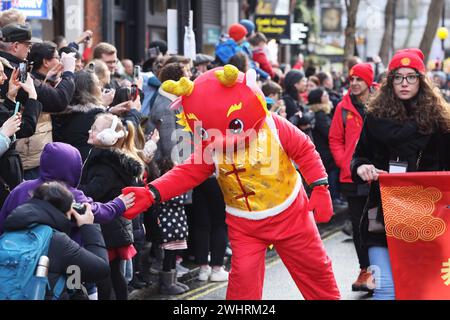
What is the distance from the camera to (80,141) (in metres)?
7.98

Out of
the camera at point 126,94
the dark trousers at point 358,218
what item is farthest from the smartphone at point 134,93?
the dark trousers at point 358,218

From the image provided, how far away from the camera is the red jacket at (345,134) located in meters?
9.57

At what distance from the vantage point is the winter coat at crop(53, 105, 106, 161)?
7.96 meters

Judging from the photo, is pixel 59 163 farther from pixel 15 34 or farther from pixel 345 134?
pixel 345 134

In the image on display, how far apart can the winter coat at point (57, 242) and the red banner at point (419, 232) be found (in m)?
1.86

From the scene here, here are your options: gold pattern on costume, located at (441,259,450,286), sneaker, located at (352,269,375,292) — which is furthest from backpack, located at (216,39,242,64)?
gold pattern on costume, located at (441,259,450,286)

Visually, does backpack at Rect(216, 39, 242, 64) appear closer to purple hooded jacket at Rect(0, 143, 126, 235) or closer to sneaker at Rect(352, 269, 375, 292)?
sneaker at Rect(352, 269, 375, 292)

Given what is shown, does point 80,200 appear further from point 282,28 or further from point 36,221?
point 282,28

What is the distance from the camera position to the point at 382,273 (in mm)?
6156

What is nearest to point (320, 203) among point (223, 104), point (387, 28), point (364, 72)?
point (223, 104)

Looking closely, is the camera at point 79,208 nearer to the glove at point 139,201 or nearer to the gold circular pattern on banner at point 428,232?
the glove at point 139,201

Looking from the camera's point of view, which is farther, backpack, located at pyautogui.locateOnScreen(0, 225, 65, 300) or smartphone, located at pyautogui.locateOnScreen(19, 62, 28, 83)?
smartphone, located at pyautogui.locateOnScreen(19, 62, 28, 83)

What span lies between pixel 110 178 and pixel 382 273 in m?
2.23
